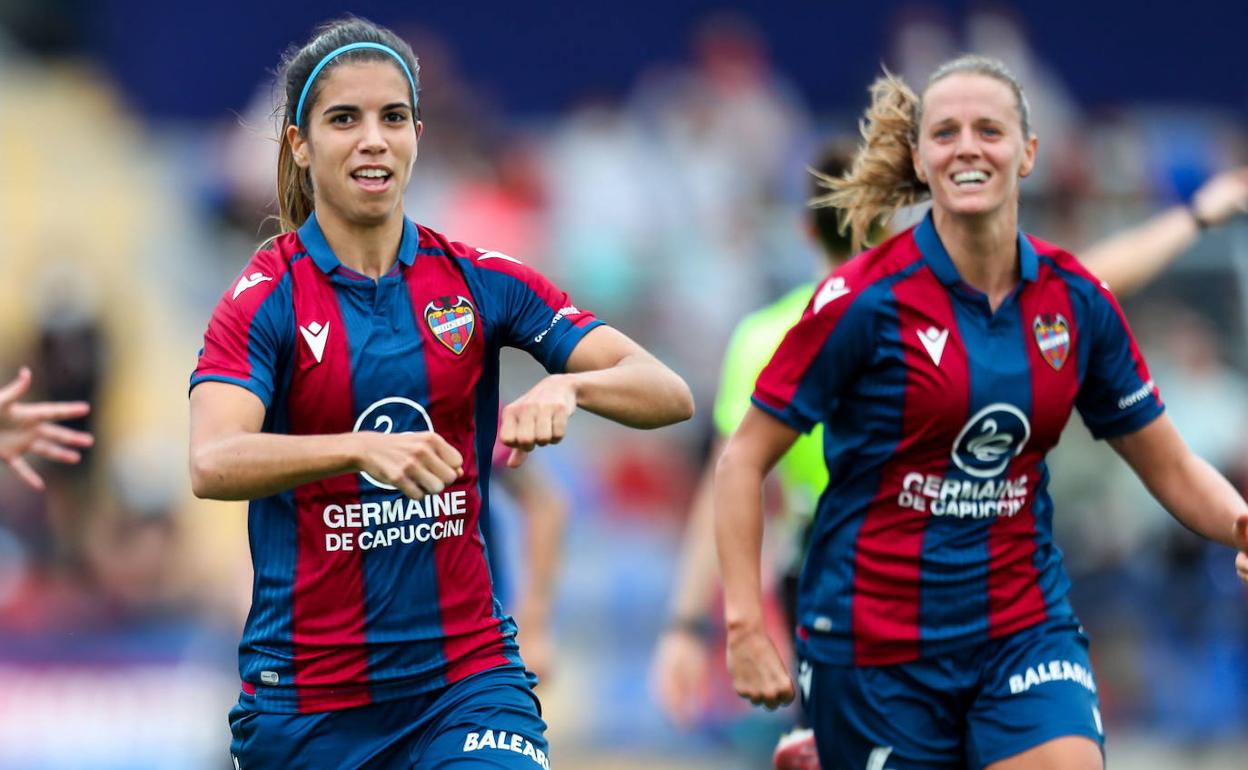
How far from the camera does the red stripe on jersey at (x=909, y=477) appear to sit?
450 centimetres

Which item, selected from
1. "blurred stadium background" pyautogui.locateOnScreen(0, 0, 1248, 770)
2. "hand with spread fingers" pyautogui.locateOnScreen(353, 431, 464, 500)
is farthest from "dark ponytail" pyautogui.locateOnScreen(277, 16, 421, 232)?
"blurred stadium background" pyautogui.locateOnScreen(0, 0, 1248, 770)

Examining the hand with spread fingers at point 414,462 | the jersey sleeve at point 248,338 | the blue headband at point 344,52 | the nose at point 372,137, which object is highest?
the blue headband at point 344,52

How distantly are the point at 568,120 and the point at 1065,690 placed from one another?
8.94m

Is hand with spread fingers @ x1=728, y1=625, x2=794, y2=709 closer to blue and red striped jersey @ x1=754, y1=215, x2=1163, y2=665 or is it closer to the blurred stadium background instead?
blue and red striped jersey @ x1=754, y1=215, x2=1163, y2=665

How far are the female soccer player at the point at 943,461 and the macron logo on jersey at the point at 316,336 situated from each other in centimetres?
107

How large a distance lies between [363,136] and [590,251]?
8.02 metres

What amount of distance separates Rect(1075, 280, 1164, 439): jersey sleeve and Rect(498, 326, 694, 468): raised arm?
43.7 inches

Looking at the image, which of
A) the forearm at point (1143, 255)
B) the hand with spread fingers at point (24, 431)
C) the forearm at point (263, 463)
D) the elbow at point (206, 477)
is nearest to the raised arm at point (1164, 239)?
the forearm at point (1143, 255)

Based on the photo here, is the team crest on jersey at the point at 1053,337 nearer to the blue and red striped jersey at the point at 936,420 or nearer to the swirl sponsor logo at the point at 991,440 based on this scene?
the blue and red striped jersey at the point at 936,420

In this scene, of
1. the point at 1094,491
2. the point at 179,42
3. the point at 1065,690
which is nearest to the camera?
the point at 1065,690

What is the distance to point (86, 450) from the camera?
11.7 m

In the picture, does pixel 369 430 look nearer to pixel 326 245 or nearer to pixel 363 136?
pixel 326 245

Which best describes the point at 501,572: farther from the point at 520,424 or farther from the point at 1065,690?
the point at 520,424

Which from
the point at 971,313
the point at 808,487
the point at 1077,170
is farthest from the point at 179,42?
the point at 971,313
